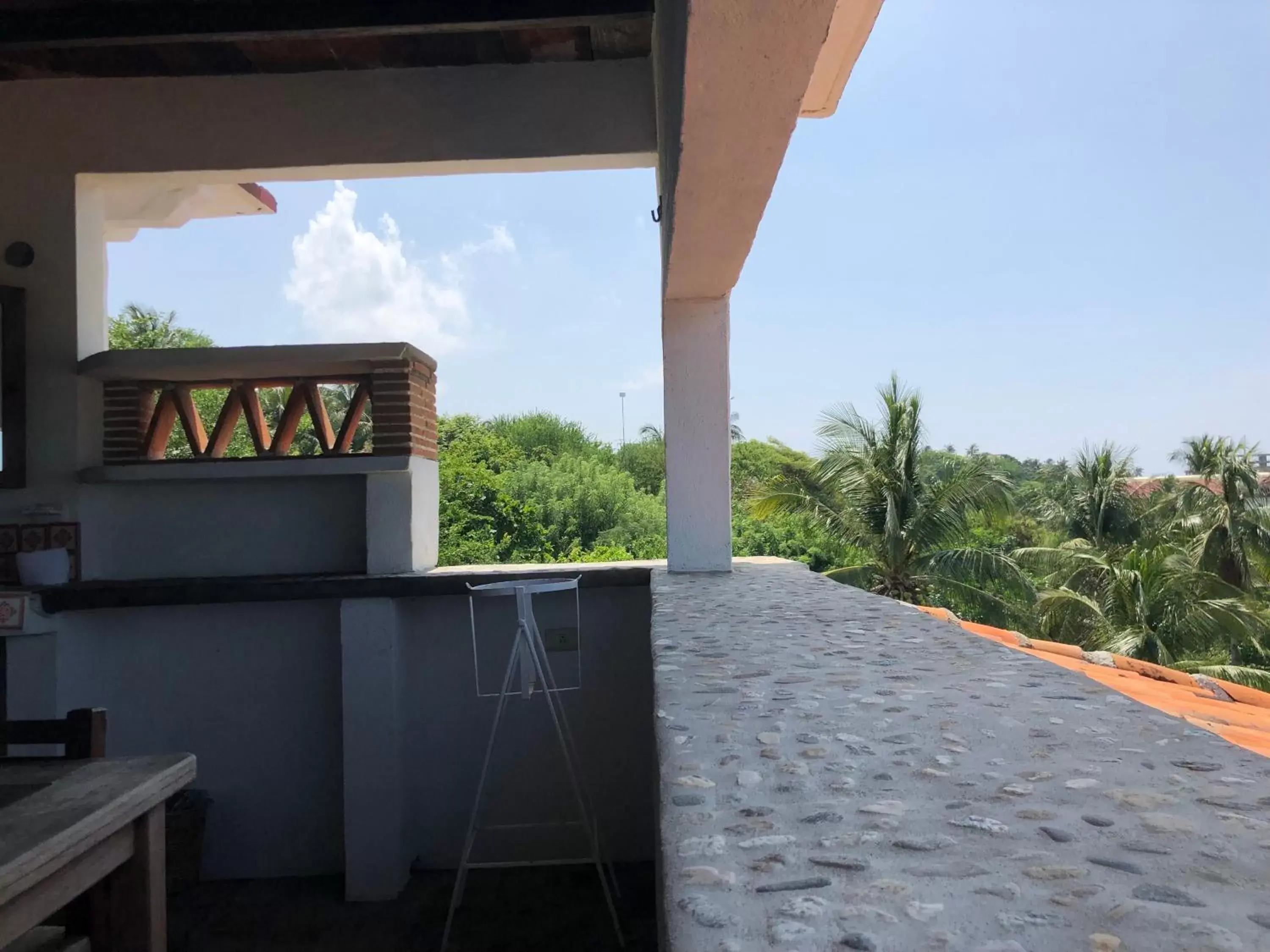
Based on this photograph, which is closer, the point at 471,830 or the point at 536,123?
the point at 471,830

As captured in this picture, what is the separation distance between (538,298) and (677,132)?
41218 millimetres

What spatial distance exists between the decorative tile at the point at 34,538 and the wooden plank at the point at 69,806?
2156mm

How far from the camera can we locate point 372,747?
13.0ft

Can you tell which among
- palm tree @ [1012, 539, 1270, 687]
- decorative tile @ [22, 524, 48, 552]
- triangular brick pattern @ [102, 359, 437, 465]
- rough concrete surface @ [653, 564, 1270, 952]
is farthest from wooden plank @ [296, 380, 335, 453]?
palm tree @ [1012, 539, 1270, 687]

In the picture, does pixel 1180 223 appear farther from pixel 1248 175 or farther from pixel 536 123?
pixel 536 123

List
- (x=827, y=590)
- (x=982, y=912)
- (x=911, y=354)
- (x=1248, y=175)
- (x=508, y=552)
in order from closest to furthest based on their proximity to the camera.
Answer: (x=982, y=912) < (x=827, y=590) < (x=508, y=552) < (x=1248, y=175) < (x=911, y=354)

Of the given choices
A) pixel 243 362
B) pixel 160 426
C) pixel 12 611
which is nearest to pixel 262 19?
pixel 243 362

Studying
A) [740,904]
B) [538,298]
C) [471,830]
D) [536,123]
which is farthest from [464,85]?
[538,298]

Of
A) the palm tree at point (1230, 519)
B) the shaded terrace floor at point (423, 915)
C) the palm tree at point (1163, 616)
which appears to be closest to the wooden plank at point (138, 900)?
the shaded terrace floor at point (423, 915)

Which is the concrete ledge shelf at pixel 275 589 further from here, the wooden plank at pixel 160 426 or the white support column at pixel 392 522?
the wooden plank at pixel 160 426

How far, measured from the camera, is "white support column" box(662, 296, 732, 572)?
3910mm

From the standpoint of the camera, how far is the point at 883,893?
0.65 m

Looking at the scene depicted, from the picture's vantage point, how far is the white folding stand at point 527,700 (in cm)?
338

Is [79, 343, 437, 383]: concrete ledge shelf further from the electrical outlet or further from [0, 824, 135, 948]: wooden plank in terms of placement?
[0, 824, 135, 948]: wooden plank
